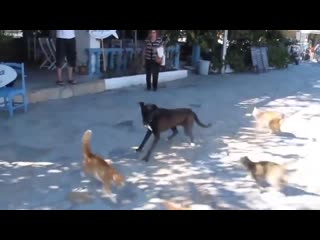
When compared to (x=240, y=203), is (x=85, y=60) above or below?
above

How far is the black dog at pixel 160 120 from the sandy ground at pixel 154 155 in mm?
228

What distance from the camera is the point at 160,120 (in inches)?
209

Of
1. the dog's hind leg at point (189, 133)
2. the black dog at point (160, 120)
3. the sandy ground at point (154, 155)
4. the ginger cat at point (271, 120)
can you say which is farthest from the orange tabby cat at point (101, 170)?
the ginger cat at point (271, 120)

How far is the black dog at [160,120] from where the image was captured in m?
5.17

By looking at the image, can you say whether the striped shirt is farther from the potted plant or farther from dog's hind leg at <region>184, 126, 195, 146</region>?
dog's hind leg at <region>184, 126, 195, 146</region>

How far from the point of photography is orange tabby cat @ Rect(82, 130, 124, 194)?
437cm

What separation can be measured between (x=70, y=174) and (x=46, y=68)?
6808mm

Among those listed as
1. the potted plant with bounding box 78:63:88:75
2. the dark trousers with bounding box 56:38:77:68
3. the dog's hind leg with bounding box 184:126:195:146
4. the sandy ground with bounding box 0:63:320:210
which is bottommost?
the sandy ground with bounding box 0:63:320:210

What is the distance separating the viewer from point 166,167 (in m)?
5.13

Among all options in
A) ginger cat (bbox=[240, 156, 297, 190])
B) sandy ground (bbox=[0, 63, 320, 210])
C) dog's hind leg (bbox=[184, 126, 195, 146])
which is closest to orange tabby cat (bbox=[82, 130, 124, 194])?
sandy ground (bbox=[0, 63, 320, 210])

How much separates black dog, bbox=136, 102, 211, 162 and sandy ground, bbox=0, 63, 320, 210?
23 cm

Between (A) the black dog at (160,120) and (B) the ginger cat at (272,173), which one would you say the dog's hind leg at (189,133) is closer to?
(A) the black dog at (160,120)
